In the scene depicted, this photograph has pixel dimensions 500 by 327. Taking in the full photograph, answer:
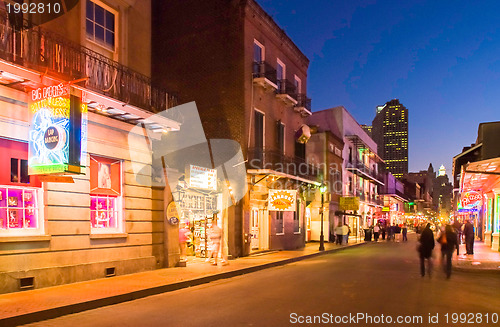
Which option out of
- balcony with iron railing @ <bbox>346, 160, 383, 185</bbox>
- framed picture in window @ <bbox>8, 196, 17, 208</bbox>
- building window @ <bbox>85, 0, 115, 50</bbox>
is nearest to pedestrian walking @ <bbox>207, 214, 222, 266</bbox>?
building window @ <bbox>85, 0, 115, 50</bbox>

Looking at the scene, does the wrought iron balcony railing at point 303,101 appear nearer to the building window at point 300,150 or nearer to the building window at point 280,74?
the building window at point 280,74

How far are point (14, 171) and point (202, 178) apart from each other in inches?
329

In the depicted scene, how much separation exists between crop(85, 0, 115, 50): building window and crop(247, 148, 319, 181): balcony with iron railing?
378 inches

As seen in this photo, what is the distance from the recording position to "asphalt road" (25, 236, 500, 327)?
26.1ft

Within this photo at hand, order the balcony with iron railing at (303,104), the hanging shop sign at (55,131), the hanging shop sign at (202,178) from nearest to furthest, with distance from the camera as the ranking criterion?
1. the hanging shop sign at (55,131)
2. the hanging shop sign at (202,178)
3. the balcony with iron railing at (303,104)

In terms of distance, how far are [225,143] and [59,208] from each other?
11355 millimetres

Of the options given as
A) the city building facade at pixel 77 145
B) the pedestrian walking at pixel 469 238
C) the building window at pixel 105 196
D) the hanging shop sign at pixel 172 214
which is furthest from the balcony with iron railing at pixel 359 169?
the building window at pixel 105 196

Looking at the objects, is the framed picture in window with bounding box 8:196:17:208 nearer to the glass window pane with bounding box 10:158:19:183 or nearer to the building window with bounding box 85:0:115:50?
the glass window pane with bounding box 10:158:19:183

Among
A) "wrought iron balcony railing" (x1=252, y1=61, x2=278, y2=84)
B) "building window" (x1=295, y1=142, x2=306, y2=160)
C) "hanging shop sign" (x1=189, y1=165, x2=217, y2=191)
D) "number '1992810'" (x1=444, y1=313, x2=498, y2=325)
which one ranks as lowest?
"number '1992810'" (x1=444, y1=313, x2=498, y2=325)

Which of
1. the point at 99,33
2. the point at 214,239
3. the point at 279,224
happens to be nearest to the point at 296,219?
the point at 279,224

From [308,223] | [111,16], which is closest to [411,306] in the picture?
[111,16]

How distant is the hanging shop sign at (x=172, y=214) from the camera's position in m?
15.6

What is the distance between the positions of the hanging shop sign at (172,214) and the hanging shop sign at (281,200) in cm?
806

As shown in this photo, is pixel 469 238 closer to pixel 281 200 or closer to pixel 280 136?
pixel 281 200
